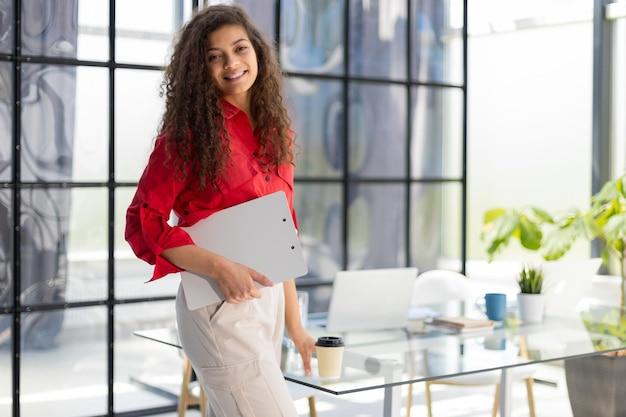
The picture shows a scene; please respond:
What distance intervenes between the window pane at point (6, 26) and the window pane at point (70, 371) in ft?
3.77

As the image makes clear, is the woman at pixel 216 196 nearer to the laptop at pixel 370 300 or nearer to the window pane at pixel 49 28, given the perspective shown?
the laptop at pixel 370 300

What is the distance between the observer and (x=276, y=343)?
2045 millimetres

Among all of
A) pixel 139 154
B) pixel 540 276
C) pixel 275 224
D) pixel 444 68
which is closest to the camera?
pixel 275 224

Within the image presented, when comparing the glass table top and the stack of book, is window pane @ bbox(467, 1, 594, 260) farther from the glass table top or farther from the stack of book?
the stack of book

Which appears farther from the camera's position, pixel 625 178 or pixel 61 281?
pixel 625 178

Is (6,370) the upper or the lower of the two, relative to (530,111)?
lower

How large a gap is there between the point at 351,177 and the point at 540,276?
5.67ft

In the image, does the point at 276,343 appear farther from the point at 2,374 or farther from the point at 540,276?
the point at 2,374

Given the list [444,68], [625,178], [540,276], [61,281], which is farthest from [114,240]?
[625,178]

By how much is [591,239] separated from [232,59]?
339cm

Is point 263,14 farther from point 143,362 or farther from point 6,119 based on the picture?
point 143,362

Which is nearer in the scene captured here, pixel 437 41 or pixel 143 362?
pixel 143 362

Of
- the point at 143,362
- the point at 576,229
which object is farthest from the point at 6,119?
the point at 576,229

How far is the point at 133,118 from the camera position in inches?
169
